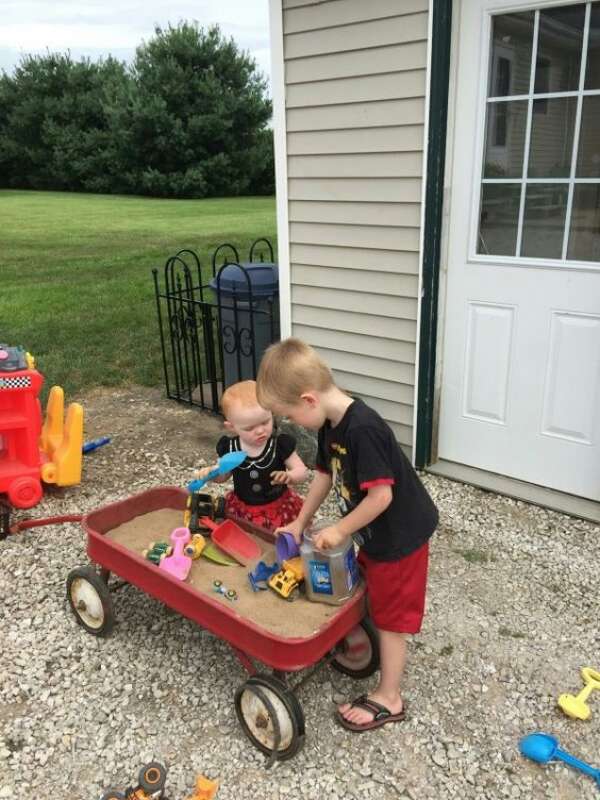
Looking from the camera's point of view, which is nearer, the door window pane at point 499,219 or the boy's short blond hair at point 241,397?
the boy's short blond hair at point 241,397

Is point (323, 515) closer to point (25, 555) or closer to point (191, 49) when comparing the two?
point (25, 555)

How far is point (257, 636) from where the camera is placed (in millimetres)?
2146

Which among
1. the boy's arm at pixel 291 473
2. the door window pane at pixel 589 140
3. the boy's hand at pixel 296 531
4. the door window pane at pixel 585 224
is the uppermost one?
the door window pane at pixel 589 140

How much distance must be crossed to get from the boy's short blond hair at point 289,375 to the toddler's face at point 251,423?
1.97 ft

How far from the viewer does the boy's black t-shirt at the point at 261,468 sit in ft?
9.75

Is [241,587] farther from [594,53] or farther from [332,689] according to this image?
[594,53]

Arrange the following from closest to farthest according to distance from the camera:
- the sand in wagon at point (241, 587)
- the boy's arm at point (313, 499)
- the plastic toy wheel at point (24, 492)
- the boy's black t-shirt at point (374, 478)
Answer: the boy's black t-shirt at point (374, 478), the sand in wagon at point (241, 587), the boy's arm at point (313, 499), the plastic toy wheel at point (24, 492)

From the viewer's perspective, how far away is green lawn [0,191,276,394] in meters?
6.82

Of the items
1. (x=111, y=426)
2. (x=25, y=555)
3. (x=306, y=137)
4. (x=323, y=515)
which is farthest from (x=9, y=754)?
(x=306, y=137)

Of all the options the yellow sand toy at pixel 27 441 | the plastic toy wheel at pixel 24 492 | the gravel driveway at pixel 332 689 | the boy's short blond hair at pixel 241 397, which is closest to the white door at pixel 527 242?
the gravel driveway at pixel 332 689

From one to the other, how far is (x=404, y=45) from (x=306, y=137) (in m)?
0.82

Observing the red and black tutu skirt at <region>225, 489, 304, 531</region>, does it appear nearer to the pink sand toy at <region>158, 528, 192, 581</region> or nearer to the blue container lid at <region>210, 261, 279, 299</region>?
the pink sand toy at <region>158, 528, 192, 581</region>

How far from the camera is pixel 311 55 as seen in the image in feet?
13.3

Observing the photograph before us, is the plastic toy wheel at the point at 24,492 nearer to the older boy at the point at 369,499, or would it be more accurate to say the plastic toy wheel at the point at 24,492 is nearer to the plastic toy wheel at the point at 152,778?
the older boy at the point at 369,499
